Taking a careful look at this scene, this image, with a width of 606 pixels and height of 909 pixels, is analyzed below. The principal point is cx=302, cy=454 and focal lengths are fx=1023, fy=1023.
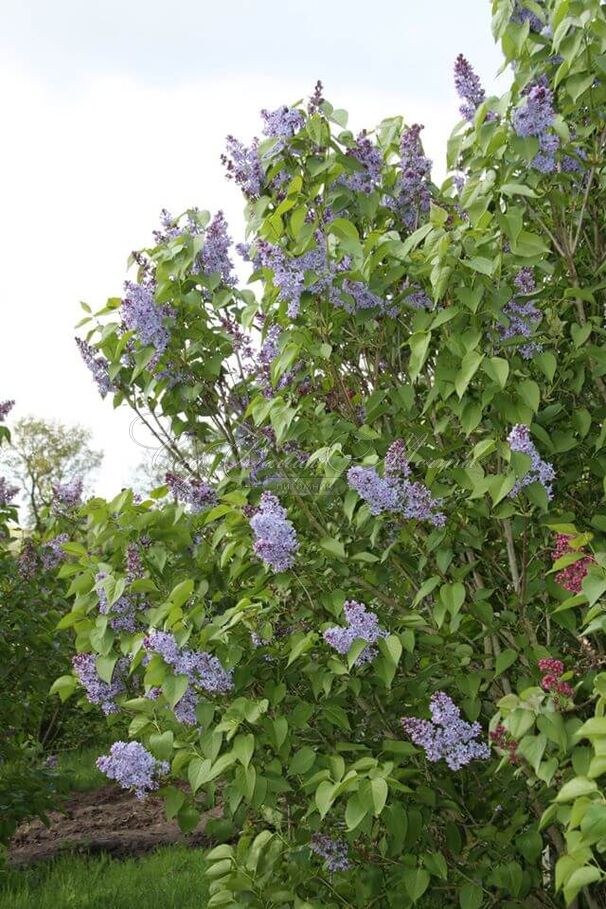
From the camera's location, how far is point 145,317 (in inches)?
135

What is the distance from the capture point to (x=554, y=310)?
3.29m

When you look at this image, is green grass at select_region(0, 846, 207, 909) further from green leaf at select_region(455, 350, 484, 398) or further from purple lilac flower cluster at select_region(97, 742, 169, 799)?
green leaf at select_region(455, 350, 484, 398)

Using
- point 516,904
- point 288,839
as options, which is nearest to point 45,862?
point 288,839

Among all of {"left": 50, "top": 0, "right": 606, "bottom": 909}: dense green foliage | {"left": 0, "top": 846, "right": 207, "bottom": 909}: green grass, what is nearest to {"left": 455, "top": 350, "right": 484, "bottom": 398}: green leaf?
{"left": 50, "top": 0, "right": 606, "bottom": 909}: dense green foliage

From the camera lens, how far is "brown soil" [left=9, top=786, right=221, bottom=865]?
→ 5.96 meters

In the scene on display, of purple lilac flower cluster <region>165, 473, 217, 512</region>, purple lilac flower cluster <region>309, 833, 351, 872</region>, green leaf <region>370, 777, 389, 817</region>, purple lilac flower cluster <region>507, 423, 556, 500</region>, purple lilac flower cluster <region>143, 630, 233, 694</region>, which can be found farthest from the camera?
purple lilac flower cluster <region>165, 473, 217, 512</region>

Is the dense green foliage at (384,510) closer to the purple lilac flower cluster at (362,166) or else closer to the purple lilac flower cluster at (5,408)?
the purple lilac flower cluster at (362,166)

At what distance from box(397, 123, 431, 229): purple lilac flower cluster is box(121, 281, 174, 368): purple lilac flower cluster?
937mm

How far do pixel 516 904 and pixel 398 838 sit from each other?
0.57m

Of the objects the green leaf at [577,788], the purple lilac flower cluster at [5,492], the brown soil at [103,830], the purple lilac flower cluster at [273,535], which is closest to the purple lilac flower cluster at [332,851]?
the purple lilac flower cluster at [273,535]

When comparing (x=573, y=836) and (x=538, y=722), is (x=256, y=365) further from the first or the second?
(x=573, y=836)

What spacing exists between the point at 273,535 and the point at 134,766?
0.84 m

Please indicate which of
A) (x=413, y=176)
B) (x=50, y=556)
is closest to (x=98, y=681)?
(x=413, y=176)

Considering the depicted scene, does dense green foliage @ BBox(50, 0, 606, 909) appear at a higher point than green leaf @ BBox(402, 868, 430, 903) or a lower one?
higher
